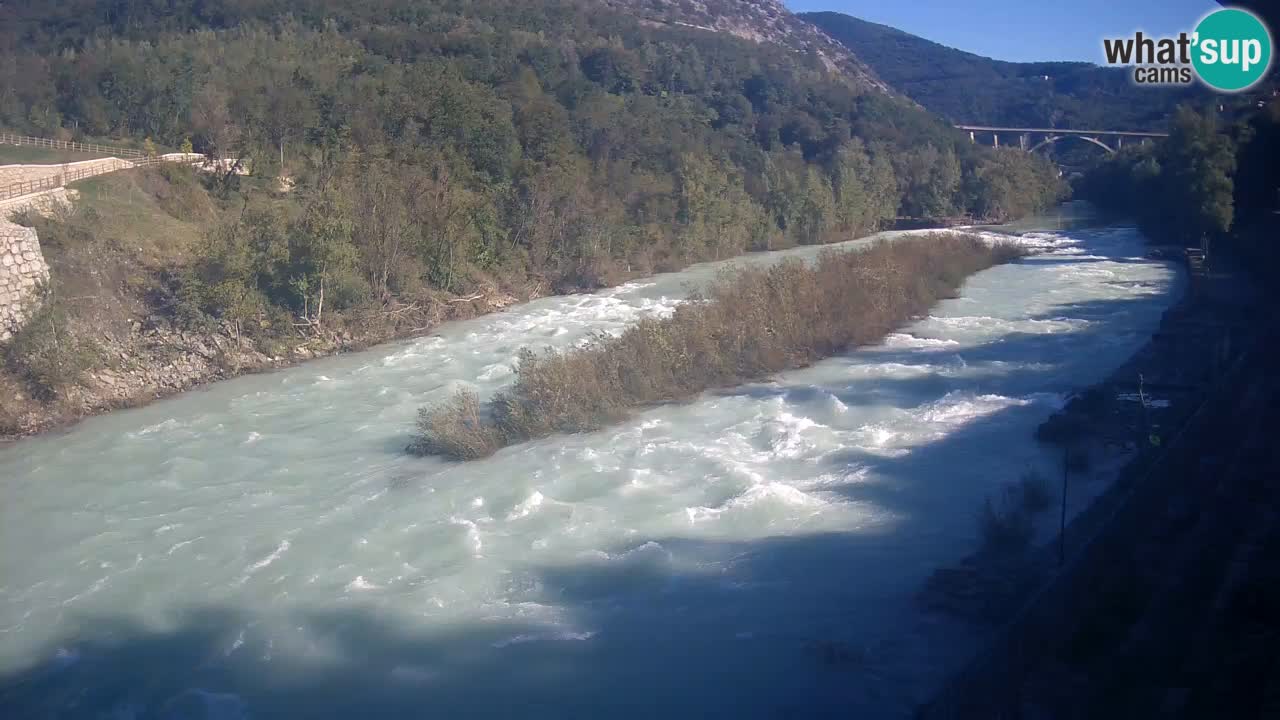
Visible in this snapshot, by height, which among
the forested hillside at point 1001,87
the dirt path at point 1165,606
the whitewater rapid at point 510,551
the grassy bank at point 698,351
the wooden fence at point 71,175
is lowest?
the whitewater rapid at point 510,551

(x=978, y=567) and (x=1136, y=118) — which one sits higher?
(x=1136, y=118)

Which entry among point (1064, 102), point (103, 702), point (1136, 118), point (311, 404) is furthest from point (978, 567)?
point (1064, 102)

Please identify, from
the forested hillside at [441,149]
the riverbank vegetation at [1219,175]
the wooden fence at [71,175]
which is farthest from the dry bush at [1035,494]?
the wooden fence at [71,175]

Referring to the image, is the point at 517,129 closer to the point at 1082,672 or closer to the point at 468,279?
the point at 468,279

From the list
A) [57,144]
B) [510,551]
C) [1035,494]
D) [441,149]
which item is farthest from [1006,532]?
[57,144]

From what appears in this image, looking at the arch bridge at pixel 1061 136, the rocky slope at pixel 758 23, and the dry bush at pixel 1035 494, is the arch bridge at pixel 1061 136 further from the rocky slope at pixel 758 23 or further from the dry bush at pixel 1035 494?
the dry bush at pixel 1035 494

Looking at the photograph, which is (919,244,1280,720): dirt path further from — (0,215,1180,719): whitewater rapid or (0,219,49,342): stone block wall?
(0,219,49,342): stone block wall

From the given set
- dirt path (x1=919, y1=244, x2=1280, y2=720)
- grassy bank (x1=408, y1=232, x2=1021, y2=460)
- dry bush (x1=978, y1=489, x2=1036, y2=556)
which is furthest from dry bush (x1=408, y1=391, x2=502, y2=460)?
dirt path (x1=919, y1=244, x2=1280, y2=720)
